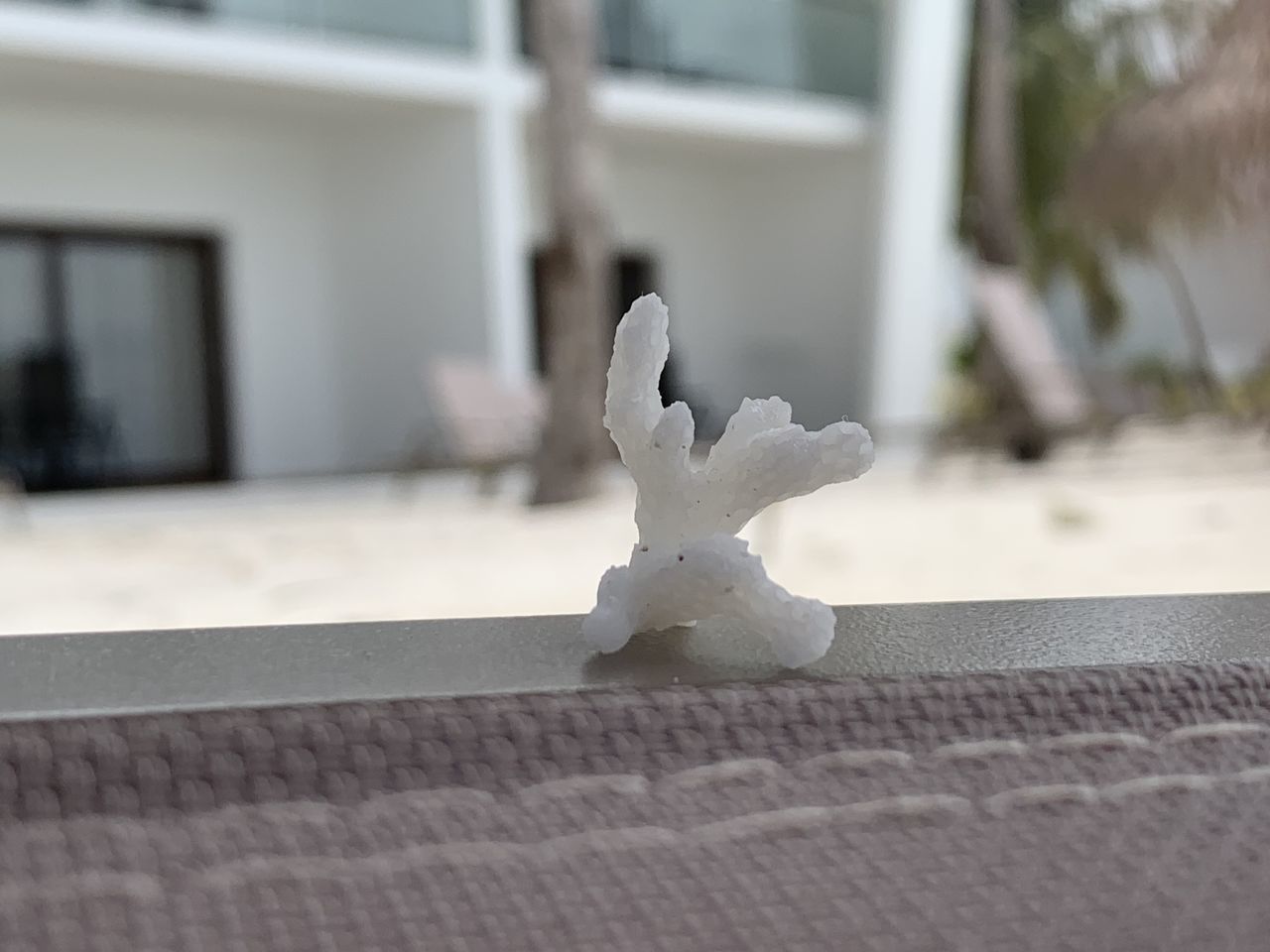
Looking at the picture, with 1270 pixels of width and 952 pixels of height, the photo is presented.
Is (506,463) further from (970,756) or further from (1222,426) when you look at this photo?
(970,756)

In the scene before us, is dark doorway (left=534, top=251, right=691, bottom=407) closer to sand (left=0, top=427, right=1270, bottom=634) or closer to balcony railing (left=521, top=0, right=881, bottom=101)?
balcony railing (left=521, top=0, right=881, bottom=101)

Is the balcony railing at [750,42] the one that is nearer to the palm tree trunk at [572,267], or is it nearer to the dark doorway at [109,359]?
the dark doorway at [109,359]

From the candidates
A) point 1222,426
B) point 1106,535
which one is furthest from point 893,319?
point 1106,535

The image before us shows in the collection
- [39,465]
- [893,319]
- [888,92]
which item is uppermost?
[888,92]

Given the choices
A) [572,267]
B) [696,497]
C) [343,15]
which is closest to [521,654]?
[696,497]

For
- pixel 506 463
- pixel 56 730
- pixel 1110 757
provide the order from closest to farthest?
pixel 56 730 < pixel 1110 757 < pixel 506 463

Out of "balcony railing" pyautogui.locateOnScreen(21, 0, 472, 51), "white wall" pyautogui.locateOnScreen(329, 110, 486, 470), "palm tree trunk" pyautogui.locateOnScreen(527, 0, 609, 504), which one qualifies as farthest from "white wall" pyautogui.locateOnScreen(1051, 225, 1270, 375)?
"palm tree trunk" pyautogui.locateOnScreen(527, 0, 609, 504)

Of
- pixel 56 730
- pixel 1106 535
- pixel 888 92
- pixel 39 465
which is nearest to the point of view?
pixel 56 730

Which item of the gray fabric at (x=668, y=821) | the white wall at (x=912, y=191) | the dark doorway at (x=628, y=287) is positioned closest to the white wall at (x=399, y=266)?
the dark doorway at (x=628, y=287)
